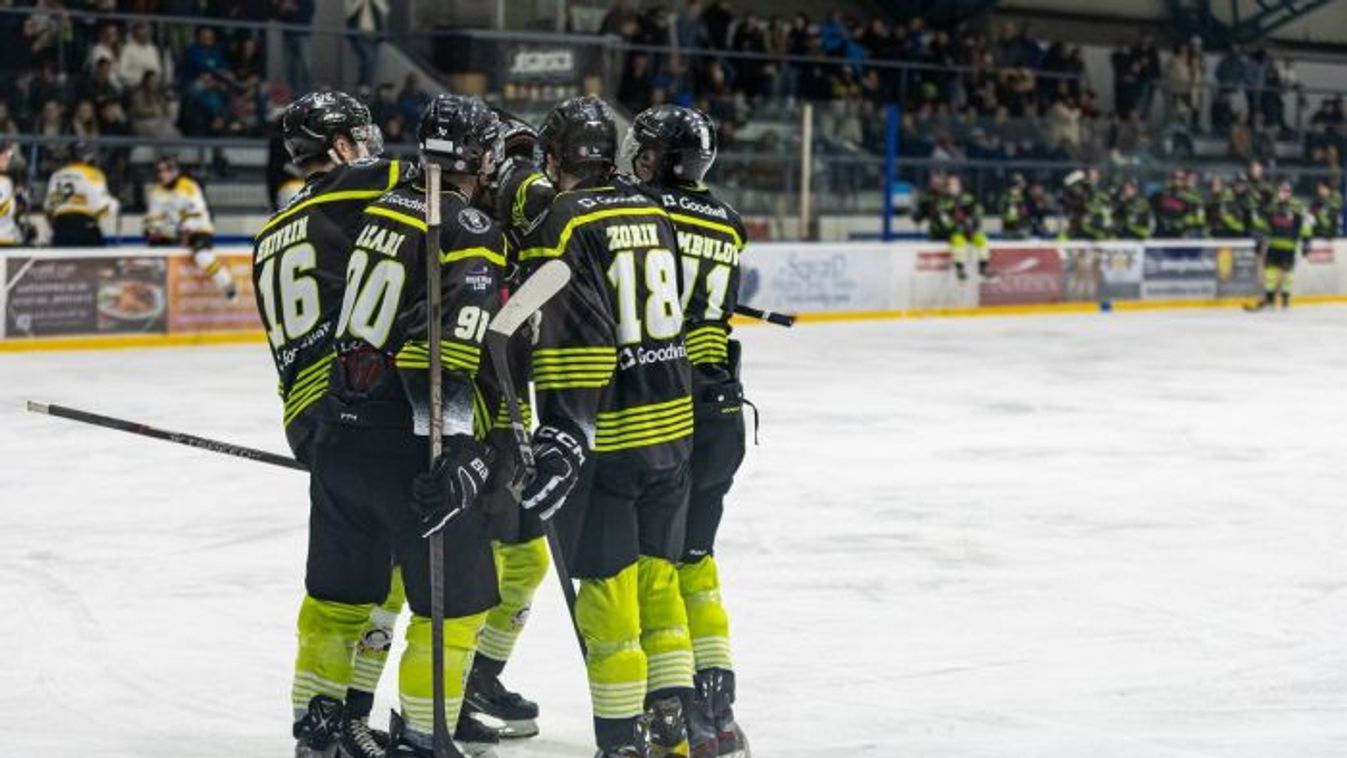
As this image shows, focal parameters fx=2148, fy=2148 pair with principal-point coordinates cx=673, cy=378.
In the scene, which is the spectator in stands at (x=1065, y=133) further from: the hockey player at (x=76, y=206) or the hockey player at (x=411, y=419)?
the hockey player at (x=411, y=419)

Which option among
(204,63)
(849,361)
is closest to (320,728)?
(849,361)

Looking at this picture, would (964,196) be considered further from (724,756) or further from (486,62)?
(724,756)

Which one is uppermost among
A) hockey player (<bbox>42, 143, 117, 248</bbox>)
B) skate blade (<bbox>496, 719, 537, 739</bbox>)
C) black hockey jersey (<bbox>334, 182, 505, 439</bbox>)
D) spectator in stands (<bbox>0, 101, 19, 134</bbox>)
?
black hockey jersey (<bbox>334, 182, 505, 439</bbox>)

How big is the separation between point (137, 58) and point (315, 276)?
13458mm

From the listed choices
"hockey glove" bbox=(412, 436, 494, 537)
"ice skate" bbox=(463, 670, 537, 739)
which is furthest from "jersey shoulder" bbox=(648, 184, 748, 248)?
"ice skate" bbox=(463, 670, 537, 739)

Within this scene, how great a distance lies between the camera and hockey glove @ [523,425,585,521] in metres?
4.25

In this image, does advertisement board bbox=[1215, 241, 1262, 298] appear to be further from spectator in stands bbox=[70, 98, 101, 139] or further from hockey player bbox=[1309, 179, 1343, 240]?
spectator in stands bbox=[70, 98, 101, 139]

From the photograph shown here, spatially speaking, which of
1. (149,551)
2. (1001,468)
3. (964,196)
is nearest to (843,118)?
(964,196)

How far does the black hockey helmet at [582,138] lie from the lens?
14.8 feet

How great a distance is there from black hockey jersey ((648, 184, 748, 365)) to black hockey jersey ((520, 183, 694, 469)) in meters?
0.13

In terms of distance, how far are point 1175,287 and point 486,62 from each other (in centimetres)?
732

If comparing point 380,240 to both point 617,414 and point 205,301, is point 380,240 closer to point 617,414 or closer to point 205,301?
point 617,414

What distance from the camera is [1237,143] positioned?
78.5ft

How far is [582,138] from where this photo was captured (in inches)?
177
